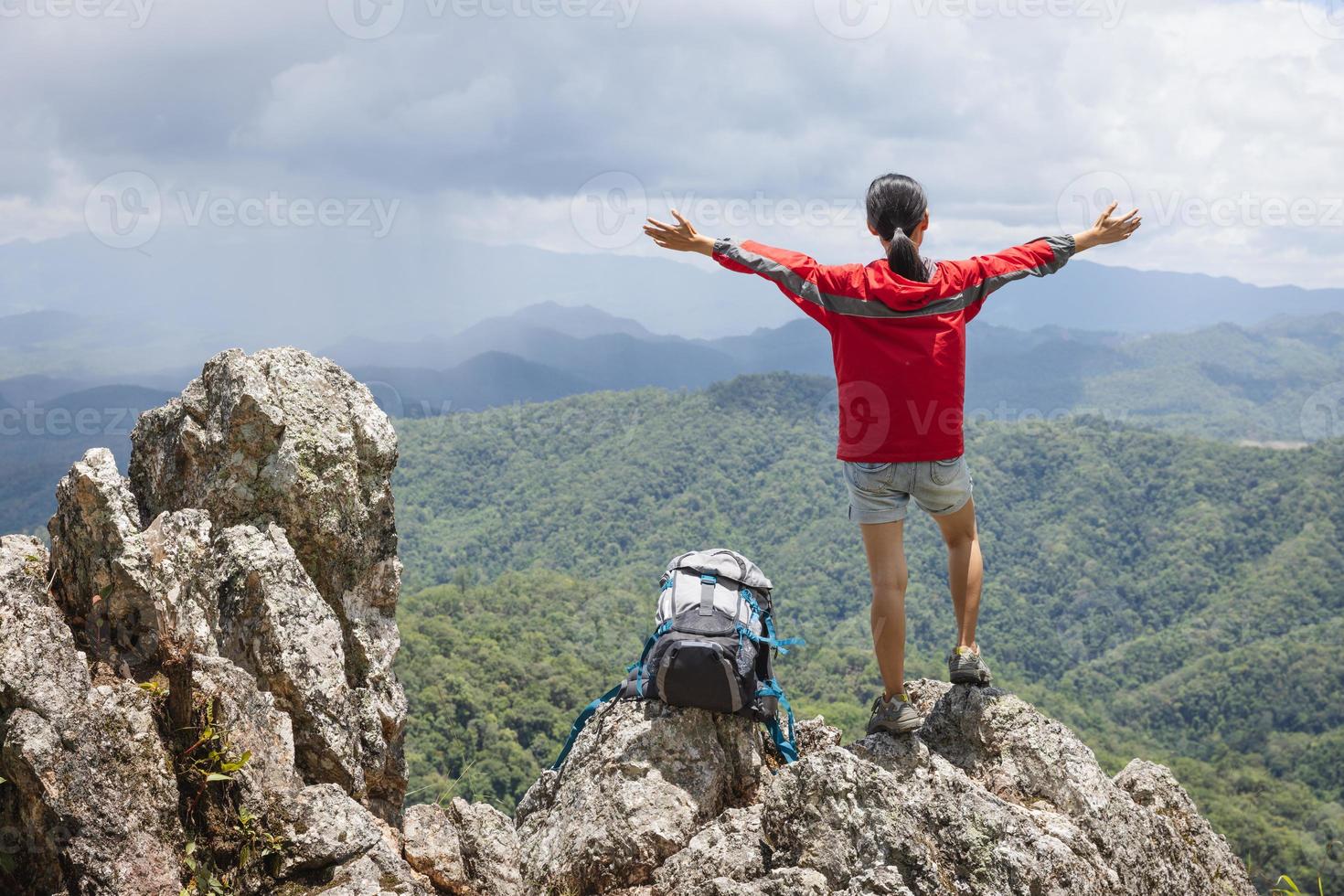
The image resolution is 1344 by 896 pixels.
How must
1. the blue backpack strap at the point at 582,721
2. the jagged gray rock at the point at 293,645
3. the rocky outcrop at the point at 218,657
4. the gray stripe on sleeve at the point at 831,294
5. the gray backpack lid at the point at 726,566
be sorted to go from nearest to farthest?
the rocky outcrop at the point at 218,657 → the jagged gray rock at the point at 293,645 → the gray stripe on sleeve at the point at 831,294 → the blue backpack strap at the point at 582,721 → the gray backpack lid at the point at 726,566

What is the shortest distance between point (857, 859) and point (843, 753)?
0.47 meters

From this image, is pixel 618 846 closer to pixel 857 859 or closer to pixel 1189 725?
pixel 857 859

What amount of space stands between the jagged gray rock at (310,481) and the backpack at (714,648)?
4.11ft

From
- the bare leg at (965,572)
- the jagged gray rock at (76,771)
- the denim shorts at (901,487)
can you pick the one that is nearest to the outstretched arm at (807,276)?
the denim shorts at (901,487)

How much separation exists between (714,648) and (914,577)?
12815cm

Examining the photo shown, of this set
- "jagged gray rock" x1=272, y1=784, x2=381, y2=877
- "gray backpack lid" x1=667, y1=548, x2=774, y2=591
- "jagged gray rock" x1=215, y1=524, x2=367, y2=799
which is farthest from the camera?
"gray backpack lid" x1=667, y1=548, x2=774, y2=591

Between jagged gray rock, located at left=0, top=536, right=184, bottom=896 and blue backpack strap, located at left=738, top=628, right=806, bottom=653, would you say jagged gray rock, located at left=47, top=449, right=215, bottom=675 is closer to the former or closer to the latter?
jagged gray rock, located at left=0, top=536, right=184, bottom=896

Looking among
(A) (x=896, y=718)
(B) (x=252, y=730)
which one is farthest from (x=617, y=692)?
(B) (x=252, y=730)

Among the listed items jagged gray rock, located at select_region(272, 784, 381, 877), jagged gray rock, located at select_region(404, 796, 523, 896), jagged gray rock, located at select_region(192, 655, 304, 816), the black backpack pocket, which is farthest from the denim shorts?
jagged gray rock, located at select_region(192, 655, 304, 816)

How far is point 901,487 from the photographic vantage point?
5.32 metres

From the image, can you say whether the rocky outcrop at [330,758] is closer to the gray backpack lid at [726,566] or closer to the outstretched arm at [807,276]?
the gray backpack lid at [726,566]

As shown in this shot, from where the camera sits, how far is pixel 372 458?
573 centimetres

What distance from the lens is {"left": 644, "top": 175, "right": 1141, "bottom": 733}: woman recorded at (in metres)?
5.11

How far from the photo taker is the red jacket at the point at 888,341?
16.8ft
